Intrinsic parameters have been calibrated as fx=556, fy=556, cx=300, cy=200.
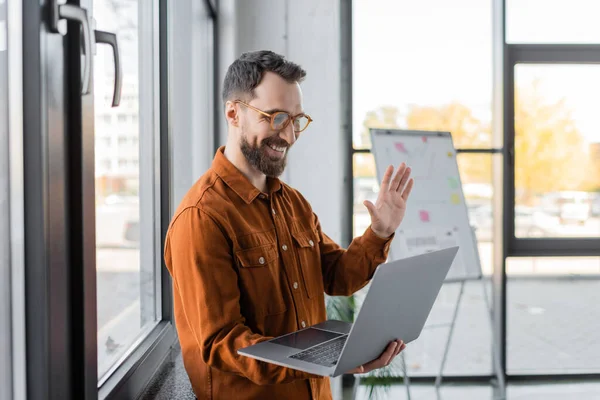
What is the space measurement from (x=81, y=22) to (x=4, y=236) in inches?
13.5

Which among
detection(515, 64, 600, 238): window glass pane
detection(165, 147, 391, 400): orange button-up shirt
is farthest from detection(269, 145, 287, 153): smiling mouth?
detection(515, 64, 600, 238): window glass pane

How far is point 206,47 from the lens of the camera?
9.65 feet

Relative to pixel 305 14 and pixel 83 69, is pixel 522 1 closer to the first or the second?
pixel 305 14

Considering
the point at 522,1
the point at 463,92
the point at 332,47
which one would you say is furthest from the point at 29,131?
the point at 522,1

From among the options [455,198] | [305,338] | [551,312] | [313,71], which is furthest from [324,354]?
[551,312]

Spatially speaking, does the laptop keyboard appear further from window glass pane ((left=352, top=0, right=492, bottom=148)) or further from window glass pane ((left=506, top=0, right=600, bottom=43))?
window glass pane ((left=506, top=0, right=600, bottom=43))

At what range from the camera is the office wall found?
3.25 m

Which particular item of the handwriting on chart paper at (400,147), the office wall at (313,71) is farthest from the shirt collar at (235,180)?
the office wall at (313,71)

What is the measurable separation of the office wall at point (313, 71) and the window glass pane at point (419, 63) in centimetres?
29

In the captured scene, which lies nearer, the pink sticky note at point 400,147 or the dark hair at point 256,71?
the dark hair at point 256,71

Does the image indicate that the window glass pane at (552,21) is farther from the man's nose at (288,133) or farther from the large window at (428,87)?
the man's nose at (288,133)

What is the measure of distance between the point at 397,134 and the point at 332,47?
68cm

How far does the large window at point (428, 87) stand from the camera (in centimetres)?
349

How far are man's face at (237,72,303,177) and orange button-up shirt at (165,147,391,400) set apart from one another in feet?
0.20
